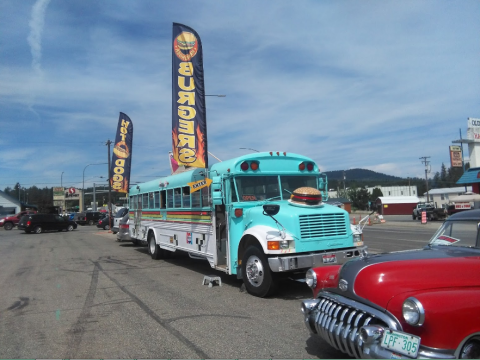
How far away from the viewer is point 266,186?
26.3 ft

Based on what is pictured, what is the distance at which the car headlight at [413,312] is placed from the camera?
2877mm

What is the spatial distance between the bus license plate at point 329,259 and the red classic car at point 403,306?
264 cm

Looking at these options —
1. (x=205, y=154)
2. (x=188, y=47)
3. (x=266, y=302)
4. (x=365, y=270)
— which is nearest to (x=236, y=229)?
(x=266, y=302)

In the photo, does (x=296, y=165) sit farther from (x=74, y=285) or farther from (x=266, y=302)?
(x=74, y=285)

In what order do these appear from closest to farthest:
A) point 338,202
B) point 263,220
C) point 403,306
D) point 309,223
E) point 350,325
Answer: point 403,306
point 350,325
point 309,223
point 263,220
point 338,202

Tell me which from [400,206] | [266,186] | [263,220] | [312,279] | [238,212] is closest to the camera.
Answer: [312,279]

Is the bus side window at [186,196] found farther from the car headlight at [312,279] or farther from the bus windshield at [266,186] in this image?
the car headlight at [312,279]

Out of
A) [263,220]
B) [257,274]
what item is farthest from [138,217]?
[257,274]

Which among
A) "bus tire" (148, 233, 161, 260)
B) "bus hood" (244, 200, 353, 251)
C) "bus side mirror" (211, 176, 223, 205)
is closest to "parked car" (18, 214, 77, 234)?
"bus tire" (148, 233, 161, 260)

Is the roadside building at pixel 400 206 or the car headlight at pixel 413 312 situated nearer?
the car headlight at pixel 413 312

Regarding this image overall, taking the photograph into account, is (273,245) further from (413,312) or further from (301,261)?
(413,312)

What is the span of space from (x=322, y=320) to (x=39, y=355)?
3.24 m

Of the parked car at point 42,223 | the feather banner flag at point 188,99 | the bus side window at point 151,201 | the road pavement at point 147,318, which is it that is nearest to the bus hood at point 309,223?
the road pavement at point 147,318

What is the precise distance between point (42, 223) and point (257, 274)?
29.7m
